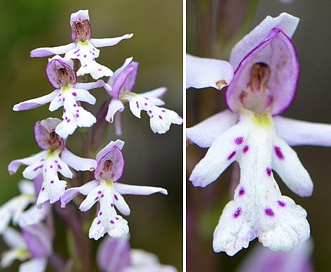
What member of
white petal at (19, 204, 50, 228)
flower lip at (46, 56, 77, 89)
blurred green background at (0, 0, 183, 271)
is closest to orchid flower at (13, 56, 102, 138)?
flower lip at (46, 56, 77, 89)

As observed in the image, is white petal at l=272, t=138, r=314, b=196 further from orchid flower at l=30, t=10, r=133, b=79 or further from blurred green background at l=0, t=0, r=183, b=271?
blurred green background at l=0, t=0, r=183, b=271

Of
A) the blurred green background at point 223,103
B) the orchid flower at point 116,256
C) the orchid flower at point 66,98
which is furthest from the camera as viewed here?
the orchid flower at point 116,256

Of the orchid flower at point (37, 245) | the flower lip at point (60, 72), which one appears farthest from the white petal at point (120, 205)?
the orchid flower at point (37, 245)

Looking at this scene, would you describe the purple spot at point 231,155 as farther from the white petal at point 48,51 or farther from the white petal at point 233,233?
the white petal at point 48,51

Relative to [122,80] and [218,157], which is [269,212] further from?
[122,80]

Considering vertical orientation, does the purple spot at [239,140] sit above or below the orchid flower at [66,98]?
below

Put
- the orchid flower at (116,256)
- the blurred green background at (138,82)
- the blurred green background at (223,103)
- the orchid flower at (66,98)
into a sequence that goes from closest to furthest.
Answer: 1. the orchid flower at (66,98)
2. the blurred green background at (223,103)
3. the orchid flower at (116,256)
4. the blurred green background at (138,82)
